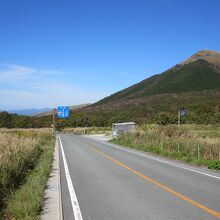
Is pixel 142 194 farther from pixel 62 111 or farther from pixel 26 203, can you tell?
pixel 62 111

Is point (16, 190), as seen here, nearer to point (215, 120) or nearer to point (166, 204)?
point (166, 204)

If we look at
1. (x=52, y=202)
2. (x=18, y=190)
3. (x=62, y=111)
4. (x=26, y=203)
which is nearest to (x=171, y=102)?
(x=62, y=111)

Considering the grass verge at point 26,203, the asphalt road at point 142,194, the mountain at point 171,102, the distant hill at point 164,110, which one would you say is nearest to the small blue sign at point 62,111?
the distant hill at point 164,110

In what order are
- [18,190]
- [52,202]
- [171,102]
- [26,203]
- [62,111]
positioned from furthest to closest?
[171,102], [62,111], [18,190], [52,202], [26,203]

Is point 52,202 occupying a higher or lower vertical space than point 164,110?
lower

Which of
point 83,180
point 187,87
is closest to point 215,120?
point 83,180

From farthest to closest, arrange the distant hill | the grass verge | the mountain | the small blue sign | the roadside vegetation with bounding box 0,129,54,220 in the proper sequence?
1. the mountain
2. the distant hill
3. the small blue sign
4. the roadside vegetation with bounding box 0,129,54,220
5. the grass verge

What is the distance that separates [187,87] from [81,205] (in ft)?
564

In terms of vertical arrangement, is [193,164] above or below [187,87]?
below

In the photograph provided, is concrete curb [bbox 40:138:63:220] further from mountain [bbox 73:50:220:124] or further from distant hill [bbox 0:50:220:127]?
mountain [bbox 73:50:220:124]

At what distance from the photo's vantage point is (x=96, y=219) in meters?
6.75

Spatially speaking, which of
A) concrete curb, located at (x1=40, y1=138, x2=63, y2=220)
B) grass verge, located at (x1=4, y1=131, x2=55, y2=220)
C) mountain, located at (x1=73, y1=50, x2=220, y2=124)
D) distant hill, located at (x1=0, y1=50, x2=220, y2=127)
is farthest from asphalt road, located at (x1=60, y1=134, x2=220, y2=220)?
mountain, located at (x1=73, y1=50, x2=220, y2=124)

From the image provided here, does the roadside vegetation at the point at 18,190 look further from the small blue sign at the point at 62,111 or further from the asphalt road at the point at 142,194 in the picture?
the small blue sign at the point at 62,111

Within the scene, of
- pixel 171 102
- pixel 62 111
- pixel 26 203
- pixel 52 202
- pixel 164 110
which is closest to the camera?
pixel 26 203
